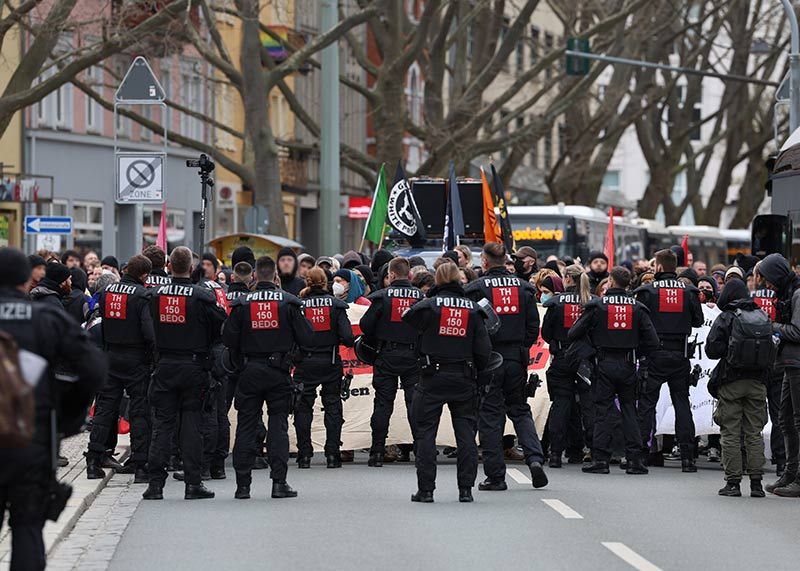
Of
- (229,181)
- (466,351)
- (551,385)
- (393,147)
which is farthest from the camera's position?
(229,181)

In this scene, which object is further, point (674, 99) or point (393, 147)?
point (674, 99)

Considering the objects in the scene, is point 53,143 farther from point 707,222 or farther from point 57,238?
point 707,222

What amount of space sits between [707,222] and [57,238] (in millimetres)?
29055

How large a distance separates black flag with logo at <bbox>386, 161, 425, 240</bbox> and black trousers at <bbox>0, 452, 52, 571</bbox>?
1762 centimetres

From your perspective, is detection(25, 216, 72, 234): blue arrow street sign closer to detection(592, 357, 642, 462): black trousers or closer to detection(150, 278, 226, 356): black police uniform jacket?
detection(592, 357, 642, 462): black trousers

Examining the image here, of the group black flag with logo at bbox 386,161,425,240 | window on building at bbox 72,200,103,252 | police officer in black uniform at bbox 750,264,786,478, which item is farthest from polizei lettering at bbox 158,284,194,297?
window on building at bbox 72,200,103,252

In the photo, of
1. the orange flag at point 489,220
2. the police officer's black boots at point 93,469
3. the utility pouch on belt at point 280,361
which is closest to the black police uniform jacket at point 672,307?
the utility pouch on belt at point 280,361

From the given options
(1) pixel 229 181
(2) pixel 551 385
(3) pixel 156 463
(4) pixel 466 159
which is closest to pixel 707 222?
(1) pixel 229 181

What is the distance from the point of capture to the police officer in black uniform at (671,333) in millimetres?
16422

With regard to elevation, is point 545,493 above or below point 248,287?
below

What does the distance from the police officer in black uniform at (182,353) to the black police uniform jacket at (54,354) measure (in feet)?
17.2

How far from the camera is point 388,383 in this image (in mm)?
16781

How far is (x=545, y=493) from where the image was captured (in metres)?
14.5

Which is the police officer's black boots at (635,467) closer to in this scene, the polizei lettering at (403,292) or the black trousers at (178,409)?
Answer: the polizei lettering at (403,292)
